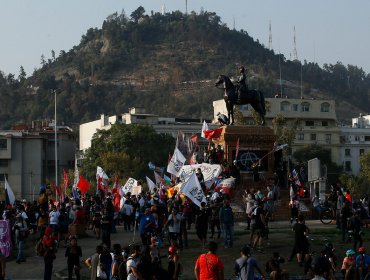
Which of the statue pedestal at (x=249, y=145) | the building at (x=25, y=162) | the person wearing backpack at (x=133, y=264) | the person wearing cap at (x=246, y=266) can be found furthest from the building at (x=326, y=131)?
the person wearing cap at (x=246, y=266)

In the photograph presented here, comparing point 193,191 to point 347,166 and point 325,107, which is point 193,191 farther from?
point 325,107

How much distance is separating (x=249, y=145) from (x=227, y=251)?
1505 centimetres

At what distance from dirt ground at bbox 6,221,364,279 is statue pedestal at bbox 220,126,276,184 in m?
7.86

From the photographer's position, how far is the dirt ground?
27547 mm

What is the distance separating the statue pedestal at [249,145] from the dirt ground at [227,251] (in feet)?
25.8

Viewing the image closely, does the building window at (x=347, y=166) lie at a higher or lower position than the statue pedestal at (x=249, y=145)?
higher

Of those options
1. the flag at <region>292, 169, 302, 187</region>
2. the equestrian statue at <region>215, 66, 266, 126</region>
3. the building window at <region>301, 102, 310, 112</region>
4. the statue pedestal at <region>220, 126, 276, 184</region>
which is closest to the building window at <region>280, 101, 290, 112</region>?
the building window at <region>301, 102, 310, 112</region>

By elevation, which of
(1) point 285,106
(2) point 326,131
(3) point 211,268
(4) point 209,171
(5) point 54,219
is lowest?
(3) point 211,268

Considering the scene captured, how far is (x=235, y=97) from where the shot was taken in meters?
45.0

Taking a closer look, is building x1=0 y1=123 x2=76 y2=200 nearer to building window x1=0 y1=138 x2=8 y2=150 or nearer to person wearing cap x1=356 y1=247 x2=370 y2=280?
building window x1=0 y1=138 x2=8 y2=150

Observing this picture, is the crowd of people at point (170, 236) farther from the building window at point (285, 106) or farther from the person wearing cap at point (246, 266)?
the building window at point (285, 106)

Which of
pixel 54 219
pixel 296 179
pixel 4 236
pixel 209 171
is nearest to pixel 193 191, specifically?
pixel 54 219

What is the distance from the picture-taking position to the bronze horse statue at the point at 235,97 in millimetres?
44781

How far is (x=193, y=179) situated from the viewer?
32188mm
